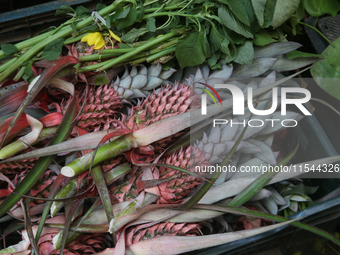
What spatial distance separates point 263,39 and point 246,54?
0.31 ft

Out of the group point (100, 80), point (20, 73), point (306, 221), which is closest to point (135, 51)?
point (100, 80)

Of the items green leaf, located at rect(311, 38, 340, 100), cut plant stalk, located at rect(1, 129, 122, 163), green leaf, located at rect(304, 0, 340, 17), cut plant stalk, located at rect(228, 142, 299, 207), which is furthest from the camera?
green leaf, located at rect(304, 0, 340, 17)

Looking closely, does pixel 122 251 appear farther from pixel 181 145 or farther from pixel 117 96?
pixel 117 96

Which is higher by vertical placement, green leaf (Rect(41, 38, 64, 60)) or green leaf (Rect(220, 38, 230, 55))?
green leaf (Rect(41, 38, 64, 60))

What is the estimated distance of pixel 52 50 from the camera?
3.14 ft

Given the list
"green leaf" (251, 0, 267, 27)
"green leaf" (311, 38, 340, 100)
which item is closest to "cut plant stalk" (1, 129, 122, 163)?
"green leaf" (251, 0, 267, 27)

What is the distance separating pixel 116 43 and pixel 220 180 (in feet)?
1.92

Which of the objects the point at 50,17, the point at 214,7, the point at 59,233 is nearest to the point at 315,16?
the point at 214,7

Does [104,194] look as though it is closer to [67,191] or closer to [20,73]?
[67,191]

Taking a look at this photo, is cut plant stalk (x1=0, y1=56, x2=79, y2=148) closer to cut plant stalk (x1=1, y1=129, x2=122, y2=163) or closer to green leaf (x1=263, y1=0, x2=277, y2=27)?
cut plant stalk (x1=1, y1=129, x2=122, y2=163)

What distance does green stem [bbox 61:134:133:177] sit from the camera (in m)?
0.77

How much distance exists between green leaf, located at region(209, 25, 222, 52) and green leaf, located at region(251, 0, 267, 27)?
14 cm

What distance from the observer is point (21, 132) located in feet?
2.88

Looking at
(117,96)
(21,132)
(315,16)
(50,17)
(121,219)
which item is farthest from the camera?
(315,16)
